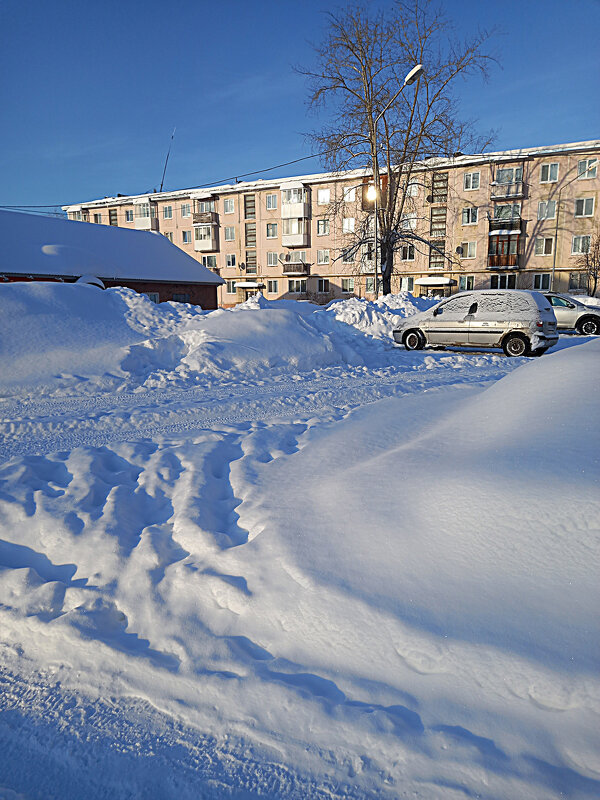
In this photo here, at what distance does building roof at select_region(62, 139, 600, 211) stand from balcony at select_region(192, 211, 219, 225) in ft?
5.55

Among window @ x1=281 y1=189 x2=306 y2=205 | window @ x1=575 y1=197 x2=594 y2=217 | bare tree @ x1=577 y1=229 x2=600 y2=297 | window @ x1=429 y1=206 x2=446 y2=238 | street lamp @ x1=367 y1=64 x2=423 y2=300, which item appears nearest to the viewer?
street lamp @ x1=367 y1=64 x2=423 y2=300

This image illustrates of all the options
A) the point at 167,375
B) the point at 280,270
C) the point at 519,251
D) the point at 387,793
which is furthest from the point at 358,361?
the point at 280,270

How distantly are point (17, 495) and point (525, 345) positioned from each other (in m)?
11.7

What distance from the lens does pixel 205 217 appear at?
49.6m

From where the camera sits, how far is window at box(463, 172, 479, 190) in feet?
132

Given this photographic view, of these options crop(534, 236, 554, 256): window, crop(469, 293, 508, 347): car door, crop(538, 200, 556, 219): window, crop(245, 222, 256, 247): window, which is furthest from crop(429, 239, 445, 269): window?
crop(469, 293, 508, 347): car door

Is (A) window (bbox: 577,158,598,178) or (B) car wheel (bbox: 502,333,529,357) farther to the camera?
(A) window (bbox: 577,158,598,178)

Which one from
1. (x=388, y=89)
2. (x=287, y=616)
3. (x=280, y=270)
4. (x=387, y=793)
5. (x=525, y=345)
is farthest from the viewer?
(x=280, y=270)

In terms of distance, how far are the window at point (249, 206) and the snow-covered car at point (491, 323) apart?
1561 inches

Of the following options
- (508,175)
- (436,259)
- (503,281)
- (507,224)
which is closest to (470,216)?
(507,224)

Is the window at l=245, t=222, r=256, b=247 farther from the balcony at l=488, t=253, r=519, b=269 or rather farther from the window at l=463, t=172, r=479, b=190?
the balcony at l=488, t=253, r=519, b=269

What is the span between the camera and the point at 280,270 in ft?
159

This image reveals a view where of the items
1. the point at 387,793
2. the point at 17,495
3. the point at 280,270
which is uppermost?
the point at 280,270

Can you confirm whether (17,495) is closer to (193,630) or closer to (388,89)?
(193,630)
